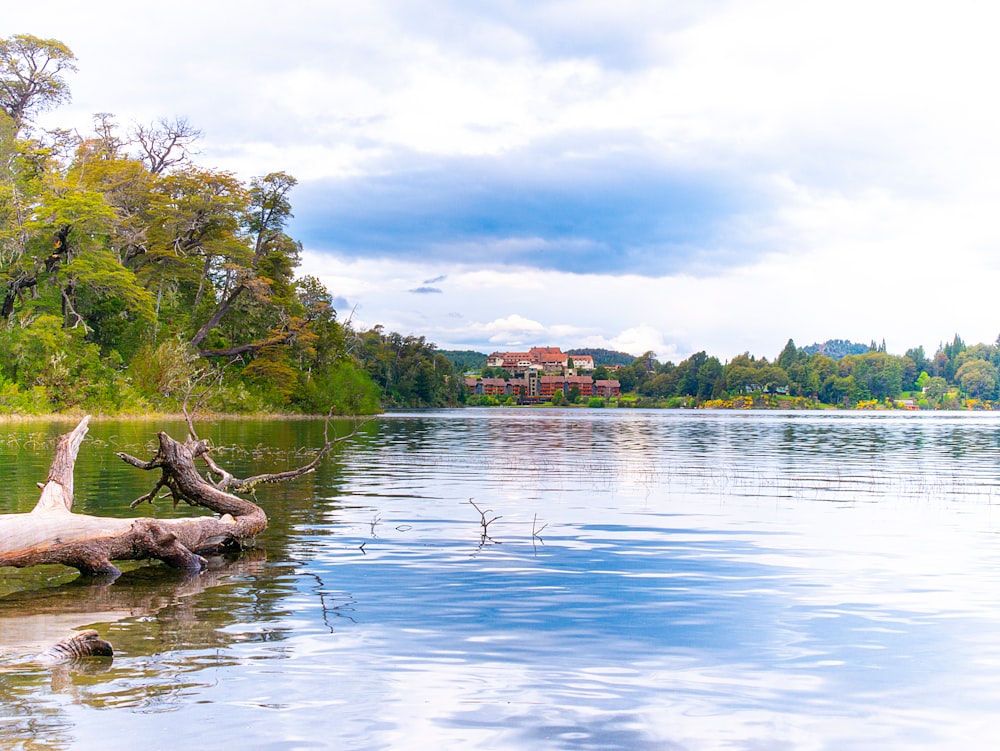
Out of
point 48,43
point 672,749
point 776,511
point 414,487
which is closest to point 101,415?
point 48,43

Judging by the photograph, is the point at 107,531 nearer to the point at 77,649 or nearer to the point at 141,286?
the point at 77,649

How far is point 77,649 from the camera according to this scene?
7.49 meters

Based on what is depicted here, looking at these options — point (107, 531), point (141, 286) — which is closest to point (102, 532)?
point (107, 531)

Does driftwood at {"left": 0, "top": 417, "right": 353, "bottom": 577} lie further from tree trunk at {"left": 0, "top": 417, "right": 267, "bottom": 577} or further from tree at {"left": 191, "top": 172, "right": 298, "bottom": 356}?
tree at {"left": 191, "top": 172, "right": 298, "bottom": 356}

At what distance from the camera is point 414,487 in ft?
76.6

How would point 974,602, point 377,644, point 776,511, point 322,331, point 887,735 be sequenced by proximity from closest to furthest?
point 887,735
point 377,644
point 974,602
point 776,511
point 322,331

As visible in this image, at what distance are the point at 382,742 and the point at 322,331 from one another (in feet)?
270

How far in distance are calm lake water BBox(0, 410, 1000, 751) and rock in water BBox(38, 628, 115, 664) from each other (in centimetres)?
22

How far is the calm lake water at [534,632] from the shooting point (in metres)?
6.22

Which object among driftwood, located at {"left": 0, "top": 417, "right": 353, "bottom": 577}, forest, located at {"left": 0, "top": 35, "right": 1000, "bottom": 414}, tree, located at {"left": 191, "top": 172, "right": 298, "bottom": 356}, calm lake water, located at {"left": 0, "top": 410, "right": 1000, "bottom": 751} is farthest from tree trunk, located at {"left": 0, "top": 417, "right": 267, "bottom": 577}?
tree, located at {"left": 191, "top": 172, "right": 298, "bottom": 356}

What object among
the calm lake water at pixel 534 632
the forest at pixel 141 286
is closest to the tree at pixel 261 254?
the forest at pixel 141 286

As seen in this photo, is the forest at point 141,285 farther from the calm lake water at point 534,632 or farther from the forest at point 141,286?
the calm lake water at point 534,632

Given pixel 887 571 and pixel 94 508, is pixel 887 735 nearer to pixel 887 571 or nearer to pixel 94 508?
pixel 887 571

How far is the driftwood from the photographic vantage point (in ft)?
→ 35.4
